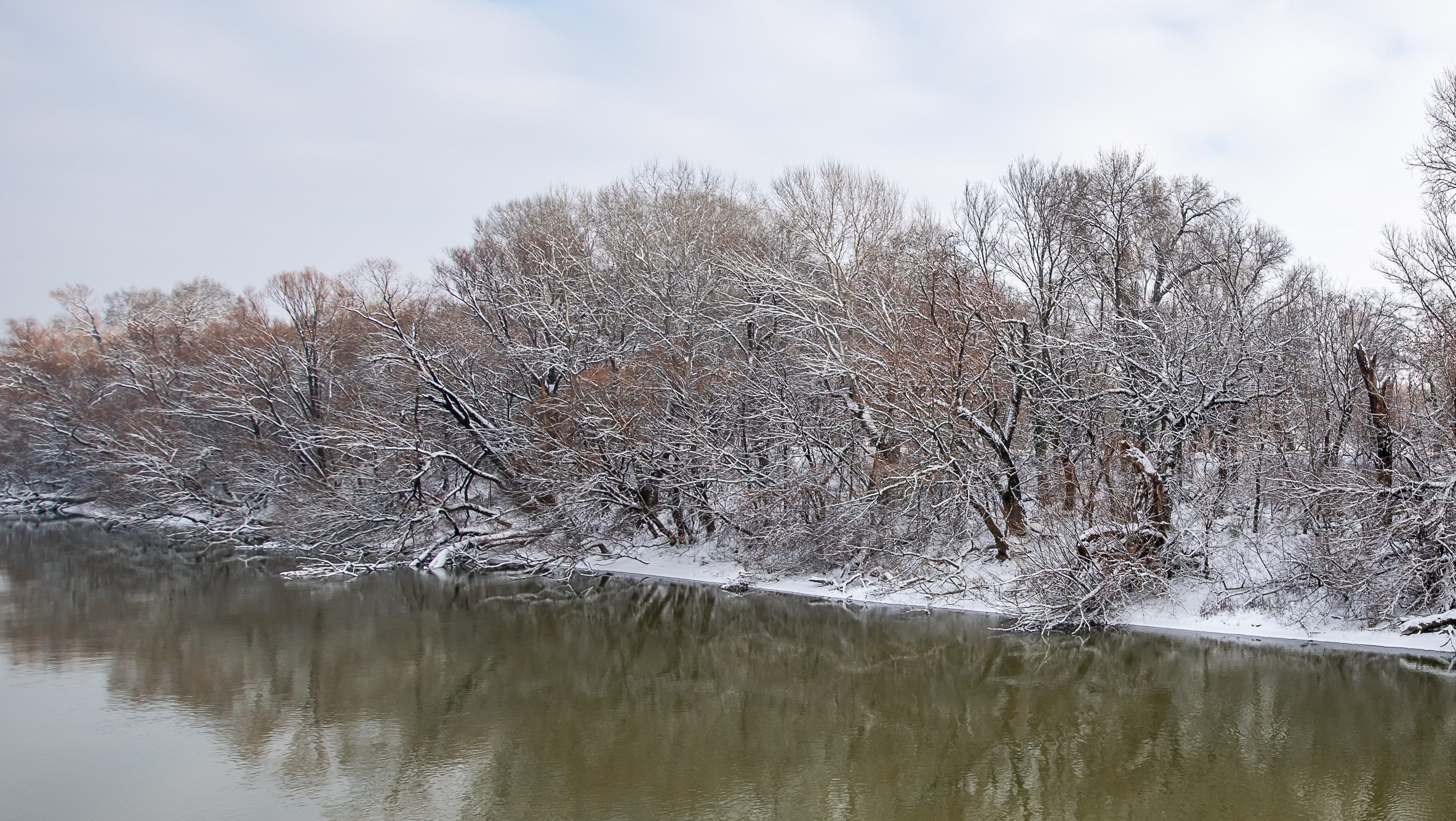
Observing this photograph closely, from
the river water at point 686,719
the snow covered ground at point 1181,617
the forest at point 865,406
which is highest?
the forest at point 865,406

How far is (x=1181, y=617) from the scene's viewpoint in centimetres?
1611

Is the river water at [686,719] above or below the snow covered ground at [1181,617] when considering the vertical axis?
below

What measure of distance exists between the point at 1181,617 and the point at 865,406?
774 cm

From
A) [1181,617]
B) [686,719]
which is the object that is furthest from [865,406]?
[686,719]

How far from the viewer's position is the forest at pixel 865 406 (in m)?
16.4

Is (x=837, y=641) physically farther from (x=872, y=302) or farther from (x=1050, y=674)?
(x=872, y=302)

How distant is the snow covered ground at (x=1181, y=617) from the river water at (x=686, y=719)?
0.47 meters

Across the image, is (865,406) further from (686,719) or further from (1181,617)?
(686,719)

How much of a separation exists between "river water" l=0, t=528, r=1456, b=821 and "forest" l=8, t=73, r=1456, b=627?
221 centimetres

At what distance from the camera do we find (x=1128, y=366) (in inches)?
756

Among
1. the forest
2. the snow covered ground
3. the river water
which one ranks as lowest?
the river water

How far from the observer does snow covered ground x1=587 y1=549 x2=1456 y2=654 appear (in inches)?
557

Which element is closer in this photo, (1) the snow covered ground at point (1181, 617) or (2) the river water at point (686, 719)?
(2) the river water at point (686, 719)

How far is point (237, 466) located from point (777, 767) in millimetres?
26181
